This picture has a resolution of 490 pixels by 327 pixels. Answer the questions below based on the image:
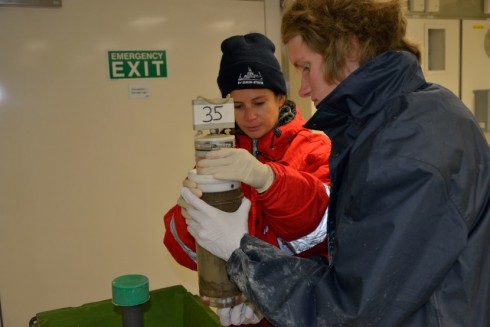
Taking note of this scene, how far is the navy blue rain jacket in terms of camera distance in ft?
2.39

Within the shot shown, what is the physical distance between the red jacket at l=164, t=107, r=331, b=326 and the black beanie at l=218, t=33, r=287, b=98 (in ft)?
A: 0.47

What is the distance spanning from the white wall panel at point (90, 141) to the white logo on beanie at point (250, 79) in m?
1.10

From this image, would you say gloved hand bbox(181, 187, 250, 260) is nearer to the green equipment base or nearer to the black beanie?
the green equipment base

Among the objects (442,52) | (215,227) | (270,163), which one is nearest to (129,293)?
(215,227)

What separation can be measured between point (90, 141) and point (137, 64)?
44 centimetres

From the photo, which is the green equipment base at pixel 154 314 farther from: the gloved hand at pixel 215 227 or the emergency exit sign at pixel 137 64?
the emergency exit sign at pixel 137 64

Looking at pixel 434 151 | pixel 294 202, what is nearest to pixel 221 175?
pixel 294 202

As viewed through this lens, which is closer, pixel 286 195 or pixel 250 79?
pixel 286 195

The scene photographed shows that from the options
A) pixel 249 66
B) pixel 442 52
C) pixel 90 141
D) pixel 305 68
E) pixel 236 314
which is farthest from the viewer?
pixel 442 52

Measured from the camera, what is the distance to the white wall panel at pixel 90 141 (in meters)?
2.20

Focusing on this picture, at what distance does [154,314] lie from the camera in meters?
1.25

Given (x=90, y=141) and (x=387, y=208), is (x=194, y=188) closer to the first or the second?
(x=387, y=208)

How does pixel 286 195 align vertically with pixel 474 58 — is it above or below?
below

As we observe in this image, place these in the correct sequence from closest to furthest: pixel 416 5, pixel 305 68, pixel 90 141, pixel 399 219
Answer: pixel 399 219
pixel 305 68
pixel 90 141
pixel 416 5
